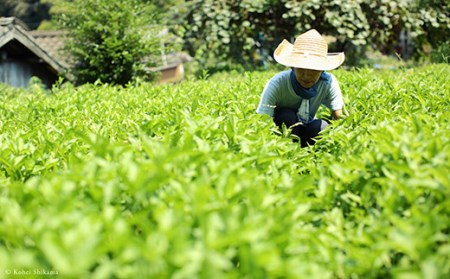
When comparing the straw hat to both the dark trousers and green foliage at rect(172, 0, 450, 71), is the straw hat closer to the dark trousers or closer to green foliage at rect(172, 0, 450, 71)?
the dark trousers

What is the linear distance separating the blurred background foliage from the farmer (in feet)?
28.8

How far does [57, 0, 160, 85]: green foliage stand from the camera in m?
11.6

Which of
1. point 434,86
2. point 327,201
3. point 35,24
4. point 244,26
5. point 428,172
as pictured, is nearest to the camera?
point 428,172

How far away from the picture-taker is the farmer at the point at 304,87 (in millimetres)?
3607

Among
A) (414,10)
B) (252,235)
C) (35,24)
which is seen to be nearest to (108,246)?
(252,235)

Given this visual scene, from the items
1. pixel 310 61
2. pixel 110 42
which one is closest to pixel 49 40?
pixel 110 42

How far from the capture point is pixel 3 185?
2.12m

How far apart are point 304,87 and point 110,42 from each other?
27.5ft

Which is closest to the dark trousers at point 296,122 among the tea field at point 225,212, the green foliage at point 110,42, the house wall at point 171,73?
the tea field at point 225,212

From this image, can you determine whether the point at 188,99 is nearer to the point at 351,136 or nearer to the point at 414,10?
the point at 351,136

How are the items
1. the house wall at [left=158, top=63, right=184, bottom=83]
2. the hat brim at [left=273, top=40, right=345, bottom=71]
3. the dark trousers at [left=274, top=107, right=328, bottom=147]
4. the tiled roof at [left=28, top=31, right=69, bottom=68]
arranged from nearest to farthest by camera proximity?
the hat brim at [left=273, top=40, right=345, bottom=71] < the dark trousers at [left=274, top=107, right=328, bottom=147] < the tiled roof at [left=28, top=31, right=69, bottom=68] < the house wall at [left=158, top=63, right=184, bottom=83]

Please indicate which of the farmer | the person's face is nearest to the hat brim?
the farmer

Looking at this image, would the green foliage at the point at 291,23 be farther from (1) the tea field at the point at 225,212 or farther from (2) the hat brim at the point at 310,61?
(1) the tea field at the point at 225,212

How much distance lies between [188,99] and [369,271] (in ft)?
10.5
